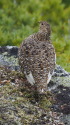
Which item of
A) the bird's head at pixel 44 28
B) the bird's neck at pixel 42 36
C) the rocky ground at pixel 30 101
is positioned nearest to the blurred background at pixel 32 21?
the bird's head at pixel 44 28

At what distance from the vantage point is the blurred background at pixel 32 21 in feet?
43.4

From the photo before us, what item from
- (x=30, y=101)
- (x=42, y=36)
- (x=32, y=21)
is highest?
(x=32, y=21)

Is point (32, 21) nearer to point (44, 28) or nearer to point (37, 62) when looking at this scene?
point (44, 28)

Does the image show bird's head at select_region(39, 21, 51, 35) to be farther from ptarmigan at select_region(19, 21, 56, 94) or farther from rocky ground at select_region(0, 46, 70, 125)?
rocky ground at select_region(0, 46, 70, 125)

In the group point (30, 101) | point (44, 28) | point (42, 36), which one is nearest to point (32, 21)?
point (44, 28)

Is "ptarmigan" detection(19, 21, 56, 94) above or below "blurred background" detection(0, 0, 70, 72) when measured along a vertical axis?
below

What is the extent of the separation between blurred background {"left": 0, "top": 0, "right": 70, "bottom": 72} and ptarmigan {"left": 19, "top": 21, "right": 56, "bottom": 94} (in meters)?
2.71

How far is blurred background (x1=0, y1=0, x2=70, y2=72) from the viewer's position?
13.2m

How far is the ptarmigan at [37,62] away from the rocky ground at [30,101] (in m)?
0.19

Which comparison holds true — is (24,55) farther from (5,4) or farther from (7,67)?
(5,4)

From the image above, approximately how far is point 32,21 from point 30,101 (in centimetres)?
1015

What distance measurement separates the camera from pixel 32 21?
1752cm

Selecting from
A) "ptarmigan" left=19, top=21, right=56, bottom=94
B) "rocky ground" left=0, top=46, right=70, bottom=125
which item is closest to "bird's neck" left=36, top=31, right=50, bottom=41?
"ptarmigan" left=19, top=21, right=56, bottom=94

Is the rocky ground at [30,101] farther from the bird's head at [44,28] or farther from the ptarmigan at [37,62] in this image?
the bird's head at [44,28]
